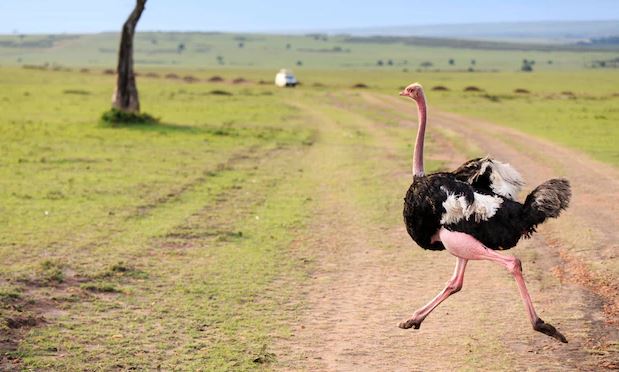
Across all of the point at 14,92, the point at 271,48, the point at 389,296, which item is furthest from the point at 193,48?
the point at 389,296

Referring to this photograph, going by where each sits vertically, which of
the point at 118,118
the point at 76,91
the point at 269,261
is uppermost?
the point at 269,261

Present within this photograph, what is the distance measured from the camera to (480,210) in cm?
702

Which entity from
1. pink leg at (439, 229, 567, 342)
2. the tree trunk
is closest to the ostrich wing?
pink leg at (439, 229, 567, 342)

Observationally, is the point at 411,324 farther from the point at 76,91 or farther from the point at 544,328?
the point at 76,91

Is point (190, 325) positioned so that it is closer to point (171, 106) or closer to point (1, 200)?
point (1, 200)

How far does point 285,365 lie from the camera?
726cm

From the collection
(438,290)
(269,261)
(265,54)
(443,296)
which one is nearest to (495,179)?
(443,296)

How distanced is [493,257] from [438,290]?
8.62 ft

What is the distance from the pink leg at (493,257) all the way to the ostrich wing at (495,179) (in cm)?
44

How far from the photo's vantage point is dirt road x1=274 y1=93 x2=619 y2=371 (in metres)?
7.41

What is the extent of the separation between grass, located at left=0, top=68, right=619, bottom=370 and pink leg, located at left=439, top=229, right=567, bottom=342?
1.65m

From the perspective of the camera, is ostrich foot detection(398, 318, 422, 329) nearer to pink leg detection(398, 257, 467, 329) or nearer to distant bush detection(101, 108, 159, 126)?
pink leg detection(398, 257, 467, 329)

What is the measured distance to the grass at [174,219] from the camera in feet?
26.2

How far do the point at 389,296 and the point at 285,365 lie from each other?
7.38ft
